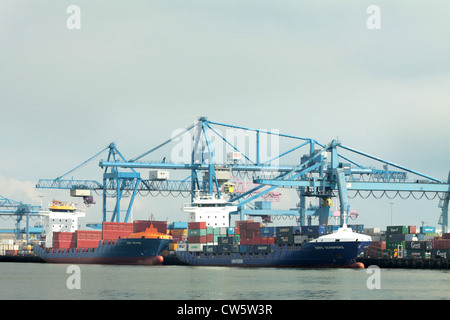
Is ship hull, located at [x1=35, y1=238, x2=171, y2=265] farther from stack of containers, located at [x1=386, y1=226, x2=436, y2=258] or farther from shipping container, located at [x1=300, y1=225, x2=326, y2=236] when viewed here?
stack of containers, located at [x1=386, y1=226, x2=436, y2=258]

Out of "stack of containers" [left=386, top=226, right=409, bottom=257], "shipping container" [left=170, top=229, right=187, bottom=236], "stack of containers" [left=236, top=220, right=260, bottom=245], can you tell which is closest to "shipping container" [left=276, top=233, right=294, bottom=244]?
"stack of containers" [left=236, top=220, right=260, bottom=245]

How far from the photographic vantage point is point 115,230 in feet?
327

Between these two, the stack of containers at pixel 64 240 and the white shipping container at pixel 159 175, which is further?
the white shipping container at pixel 159 175

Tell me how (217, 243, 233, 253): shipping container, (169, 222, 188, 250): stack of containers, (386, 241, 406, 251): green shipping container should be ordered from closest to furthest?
(386, 241, 406, 251): green shipping container < (217, 243, 233, 253): shipping container < (169, 222, 188, 250): stack of containers

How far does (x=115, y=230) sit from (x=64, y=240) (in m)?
10.2

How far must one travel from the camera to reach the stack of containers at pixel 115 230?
98.5 metres

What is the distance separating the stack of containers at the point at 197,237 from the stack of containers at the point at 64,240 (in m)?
22.8

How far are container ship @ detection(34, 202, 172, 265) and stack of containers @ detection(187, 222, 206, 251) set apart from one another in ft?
14.7

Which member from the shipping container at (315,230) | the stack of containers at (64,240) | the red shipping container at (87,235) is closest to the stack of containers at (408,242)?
the shipping container at (315,230)

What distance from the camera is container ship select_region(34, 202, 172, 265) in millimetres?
91812

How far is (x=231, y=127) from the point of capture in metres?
119

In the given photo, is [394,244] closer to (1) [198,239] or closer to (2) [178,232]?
(1) [198,239]

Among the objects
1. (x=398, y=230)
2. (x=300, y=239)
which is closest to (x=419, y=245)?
(x=398, y=230)

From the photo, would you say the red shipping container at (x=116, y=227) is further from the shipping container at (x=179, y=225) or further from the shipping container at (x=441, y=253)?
the shipping container at (x=441, y=253)
